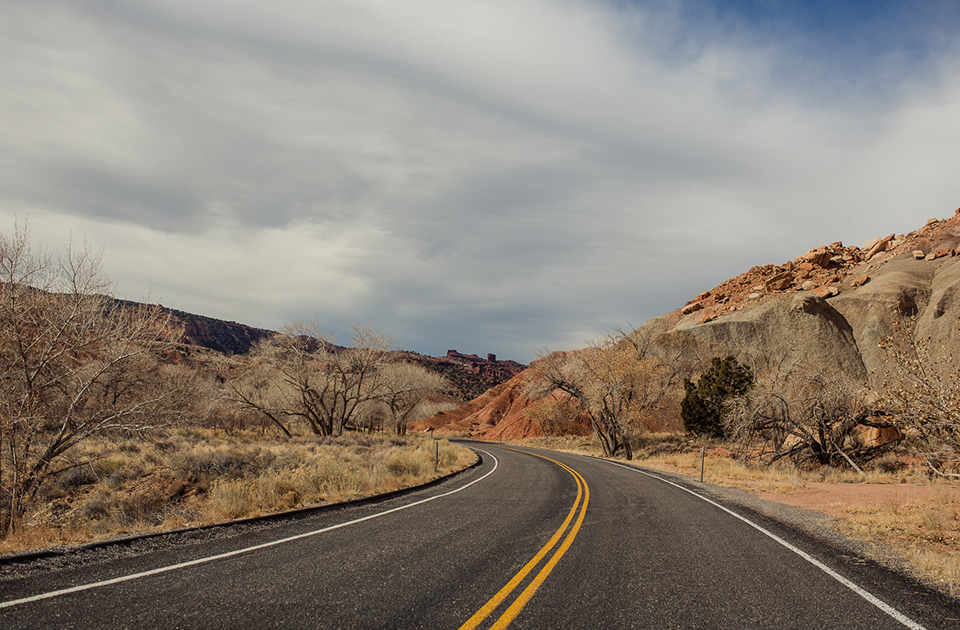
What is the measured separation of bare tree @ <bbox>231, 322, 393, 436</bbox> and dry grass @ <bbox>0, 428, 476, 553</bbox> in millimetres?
10171

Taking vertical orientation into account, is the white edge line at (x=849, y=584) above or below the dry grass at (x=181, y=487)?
above

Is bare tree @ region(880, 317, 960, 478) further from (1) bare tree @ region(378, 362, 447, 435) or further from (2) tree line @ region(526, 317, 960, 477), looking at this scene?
(1) bare tree @ region(378, 362, 447, 435)

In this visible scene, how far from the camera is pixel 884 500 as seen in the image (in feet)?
41.2

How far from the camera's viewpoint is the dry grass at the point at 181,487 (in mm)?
8984

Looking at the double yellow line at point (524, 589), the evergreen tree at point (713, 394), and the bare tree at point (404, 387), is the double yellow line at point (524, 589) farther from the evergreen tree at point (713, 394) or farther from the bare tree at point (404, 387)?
the evergreen tree at point (713, 394)

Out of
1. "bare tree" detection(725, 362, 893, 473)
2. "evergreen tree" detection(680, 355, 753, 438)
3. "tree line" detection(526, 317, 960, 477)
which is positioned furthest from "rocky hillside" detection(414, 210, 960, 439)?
"bare tree" detection(725, 362, 893, 473)

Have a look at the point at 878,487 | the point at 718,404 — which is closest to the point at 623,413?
the point at 718,404

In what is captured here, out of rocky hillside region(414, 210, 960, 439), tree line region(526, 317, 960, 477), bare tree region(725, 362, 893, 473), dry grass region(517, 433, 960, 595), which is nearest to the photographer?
dry grass region(517, 433, 960, 595)

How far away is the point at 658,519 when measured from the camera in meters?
8.99

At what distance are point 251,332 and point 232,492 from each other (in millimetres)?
139551

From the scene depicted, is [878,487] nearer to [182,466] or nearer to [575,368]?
[575,368]

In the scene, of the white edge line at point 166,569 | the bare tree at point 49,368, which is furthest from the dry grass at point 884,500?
the bare tree at point 49,368

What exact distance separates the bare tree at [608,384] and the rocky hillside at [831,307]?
1793 centimetres

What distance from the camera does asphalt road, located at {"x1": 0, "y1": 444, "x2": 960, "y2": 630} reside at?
419cm
